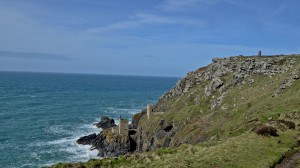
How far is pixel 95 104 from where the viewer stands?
152m

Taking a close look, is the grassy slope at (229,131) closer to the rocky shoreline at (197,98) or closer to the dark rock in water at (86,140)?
the rocky shoreline at (197,98)

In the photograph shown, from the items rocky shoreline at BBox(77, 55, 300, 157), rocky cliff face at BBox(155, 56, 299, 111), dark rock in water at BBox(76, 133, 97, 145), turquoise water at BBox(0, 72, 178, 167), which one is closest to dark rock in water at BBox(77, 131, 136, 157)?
rocky shoreline at BBox(77, 55, 300, 157)

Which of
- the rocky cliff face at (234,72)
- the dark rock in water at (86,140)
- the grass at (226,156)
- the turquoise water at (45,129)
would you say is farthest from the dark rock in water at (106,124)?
the grass at (226,156)

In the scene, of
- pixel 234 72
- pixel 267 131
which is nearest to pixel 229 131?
pixel 267 131

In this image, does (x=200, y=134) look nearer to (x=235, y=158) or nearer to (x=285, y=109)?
(x=285, y=109)

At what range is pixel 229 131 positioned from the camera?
4431cm

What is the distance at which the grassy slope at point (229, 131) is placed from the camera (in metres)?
26.5

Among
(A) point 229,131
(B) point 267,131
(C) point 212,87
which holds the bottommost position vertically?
(A) point 229,131

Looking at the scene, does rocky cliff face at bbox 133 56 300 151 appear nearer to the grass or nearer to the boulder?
the boulder

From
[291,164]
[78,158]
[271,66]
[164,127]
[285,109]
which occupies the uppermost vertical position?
[271,66]

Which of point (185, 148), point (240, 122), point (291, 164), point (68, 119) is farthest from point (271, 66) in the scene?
point (68, 119)

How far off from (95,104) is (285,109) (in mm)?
119531

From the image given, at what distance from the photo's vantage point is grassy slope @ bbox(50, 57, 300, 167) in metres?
26.5

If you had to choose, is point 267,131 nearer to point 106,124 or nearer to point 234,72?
point 234,72
